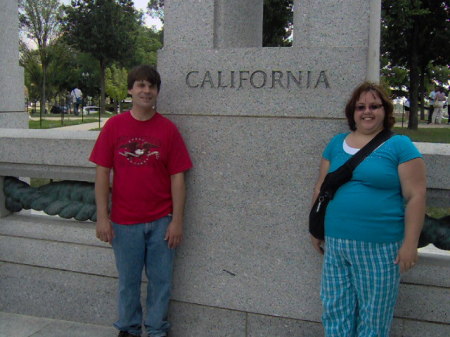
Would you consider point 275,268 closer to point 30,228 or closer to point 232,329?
point 232,329

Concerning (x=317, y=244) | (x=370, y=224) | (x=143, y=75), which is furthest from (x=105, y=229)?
(x=370, y=224)

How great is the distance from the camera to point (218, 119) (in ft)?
11.3

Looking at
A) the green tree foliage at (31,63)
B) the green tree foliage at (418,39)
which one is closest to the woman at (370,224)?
the green tree foliage at (418,39)

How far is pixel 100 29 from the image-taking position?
39.0m

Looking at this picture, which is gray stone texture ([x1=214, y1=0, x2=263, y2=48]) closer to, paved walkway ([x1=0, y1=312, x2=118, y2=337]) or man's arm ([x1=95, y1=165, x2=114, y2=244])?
man's arm ([x1=95, y1=165, x2=114, y2=244])

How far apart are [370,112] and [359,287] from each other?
90cm

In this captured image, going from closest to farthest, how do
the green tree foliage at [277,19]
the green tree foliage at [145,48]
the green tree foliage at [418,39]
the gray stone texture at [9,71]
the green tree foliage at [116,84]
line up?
the gray stone texture at [9,71] < the green tree foliage at [277,19] < the green tree foliage at [418,39] < the green tree foliage at [116,84] < the green tree foliage at [145,48]

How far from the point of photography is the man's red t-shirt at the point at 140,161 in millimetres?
3166

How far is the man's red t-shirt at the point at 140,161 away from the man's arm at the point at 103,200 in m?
0.05

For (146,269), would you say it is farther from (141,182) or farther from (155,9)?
(155,9)

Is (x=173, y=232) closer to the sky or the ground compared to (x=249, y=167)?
closer to the ground

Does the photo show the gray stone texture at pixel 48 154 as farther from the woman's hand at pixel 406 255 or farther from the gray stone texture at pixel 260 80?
the woman's hand at pixel 406 255

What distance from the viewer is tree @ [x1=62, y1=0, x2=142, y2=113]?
38969mm

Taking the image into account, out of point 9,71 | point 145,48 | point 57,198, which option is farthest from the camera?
point 145,48
